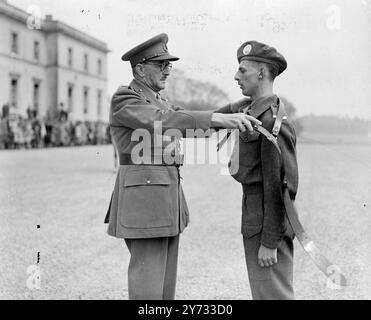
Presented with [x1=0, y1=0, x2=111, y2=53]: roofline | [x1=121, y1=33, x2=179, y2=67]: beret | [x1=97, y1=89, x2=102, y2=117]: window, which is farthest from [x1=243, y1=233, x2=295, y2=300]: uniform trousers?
[x1=97, y1=89, x2=102, y2=117]: window

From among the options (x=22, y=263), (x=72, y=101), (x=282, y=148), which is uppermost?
(x=72, y=101)

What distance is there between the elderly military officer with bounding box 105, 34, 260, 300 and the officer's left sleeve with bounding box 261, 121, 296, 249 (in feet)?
1.73

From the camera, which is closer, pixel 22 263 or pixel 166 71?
pixel 166 71

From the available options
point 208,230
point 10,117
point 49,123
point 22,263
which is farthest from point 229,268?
point 49,123

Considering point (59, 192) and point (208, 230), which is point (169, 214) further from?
point (59, 192)

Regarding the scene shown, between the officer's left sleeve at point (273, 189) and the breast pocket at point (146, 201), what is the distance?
1.78 ft

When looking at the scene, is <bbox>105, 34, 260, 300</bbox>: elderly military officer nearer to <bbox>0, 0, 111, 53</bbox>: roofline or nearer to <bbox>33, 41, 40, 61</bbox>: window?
<bbox>0, 0, 111, 53</bbox>: roofline

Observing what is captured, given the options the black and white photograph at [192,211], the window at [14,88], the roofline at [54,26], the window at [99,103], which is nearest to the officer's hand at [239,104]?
the black and white photograph at [192,211]

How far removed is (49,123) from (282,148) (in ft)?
85.5

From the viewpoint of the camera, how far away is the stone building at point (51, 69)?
30.4 metres

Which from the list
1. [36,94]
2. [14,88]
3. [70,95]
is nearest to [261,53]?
[14,88]

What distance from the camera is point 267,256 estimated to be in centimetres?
243

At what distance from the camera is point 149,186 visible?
264 cm

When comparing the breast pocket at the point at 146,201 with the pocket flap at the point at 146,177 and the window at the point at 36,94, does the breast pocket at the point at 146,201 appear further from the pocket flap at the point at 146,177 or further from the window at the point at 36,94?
the window at the point at 36,94
